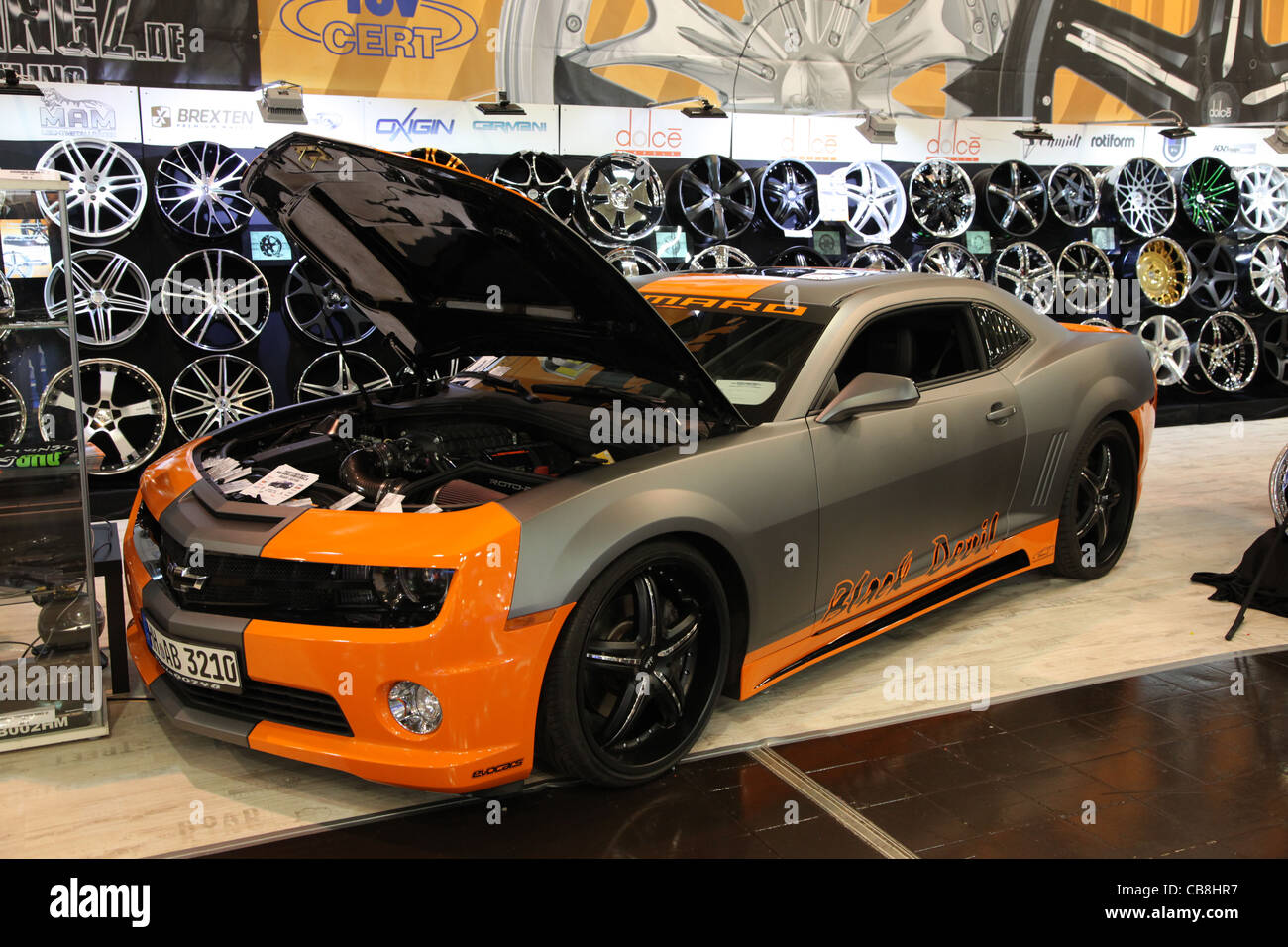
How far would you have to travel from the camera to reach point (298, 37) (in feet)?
19.2

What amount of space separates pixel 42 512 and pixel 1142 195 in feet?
25.7

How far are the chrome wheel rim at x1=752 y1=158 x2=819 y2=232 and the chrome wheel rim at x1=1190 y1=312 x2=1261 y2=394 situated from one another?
12.2ft

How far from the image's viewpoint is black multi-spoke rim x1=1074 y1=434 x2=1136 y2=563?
425 cm

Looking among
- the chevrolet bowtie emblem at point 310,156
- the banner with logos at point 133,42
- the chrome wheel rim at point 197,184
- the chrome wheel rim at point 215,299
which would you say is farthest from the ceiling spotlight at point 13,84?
the chevrolet bowtie emblem at point 310,156

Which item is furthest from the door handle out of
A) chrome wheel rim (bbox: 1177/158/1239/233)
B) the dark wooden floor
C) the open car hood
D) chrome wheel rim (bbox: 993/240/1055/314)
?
chrome wheel rim (bbox: 1177/158/1239/233)

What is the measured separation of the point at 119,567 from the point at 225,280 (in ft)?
9.91

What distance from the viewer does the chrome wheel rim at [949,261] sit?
7.23 metres

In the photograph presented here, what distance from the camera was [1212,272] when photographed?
8.42m

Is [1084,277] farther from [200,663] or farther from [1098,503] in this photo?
[200,663]

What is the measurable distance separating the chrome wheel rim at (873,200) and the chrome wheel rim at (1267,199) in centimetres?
327

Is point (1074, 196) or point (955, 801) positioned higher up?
point (1074, 196)
